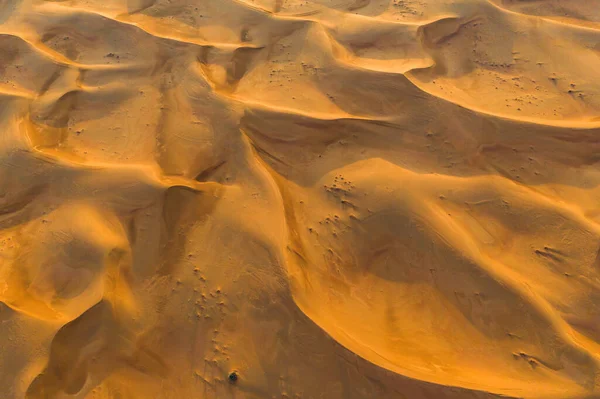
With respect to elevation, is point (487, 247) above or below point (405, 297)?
above

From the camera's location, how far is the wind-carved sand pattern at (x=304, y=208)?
46.7 inches

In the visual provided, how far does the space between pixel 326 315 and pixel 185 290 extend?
47cm

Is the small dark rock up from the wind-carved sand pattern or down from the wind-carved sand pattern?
down

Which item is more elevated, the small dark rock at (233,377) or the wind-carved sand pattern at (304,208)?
the wind-carved sand pattern at (304,208)

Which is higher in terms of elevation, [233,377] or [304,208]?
[304,208]

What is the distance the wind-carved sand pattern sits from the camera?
1.19 m

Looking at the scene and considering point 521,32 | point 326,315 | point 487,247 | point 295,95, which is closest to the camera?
point 326,315

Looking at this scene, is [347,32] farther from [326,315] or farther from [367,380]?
[367,380]

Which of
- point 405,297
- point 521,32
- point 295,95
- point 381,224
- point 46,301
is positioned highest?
point 521,32

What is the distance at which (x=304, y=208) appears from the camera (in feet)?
4.79

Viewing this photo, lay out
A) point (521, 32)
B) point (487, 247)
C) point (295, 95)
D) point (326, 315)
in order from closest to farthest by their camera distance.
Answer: point (326, 315) < point (487, 247) < point (295, 95) < point (521, 32)

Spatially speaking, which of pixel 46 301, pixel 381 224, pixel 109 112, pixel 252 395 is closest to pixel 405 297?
pixel 381 224

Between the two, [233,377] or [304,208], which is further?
[304,208]

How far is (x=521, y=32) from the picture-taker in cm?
202
